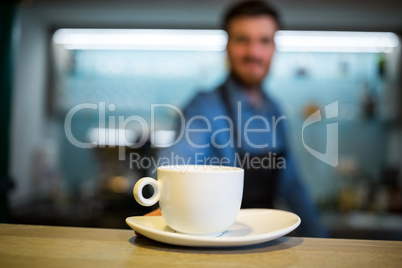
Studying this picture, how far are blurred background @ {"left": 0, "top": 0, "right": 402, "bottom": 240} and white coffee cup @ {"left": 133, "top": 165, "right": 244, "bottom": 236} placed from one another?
5.85 ft

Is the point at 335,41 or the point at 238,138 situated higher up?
the point at 335,41

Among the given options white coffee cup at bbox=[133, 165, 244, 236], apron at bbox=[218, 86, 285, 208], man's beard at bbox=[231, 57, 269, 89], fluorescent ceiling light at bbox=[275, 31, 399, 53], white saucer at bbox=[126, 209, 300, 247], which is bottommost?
apron at bbox=[218, 86, 285, 208]

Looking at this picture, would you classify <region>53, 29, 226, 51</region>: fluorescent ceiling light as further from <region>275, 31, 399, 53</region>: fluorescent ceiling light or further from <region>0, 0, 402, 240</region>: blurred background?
<region>275, 31, 399, 53</region>: fluorescent ceiling light

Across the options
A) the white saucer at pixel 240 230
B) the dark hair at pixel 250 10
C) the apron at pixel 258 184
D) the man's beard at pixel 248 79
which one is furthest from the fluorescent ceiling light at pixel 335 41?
the white saucer at pixel 240 230

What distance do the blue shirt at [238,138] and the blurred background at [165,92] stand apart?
57 centimetres

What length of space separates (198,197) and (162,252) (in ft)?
0.26

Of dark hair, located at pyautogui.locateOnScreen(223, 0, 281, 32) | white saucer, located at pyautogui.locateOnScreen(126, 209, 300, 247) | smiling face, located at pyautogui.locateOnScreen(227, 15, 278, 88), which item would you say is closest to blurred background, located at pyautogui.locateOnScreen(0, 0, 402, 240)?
dark hair, located at pyautogui.locateOnScreen(223, 0, 281, 32)

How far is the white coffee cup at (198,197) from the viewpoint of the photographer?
1.56ft

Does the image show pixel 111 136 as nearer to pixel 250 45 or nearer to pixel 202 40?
pixel 202 40

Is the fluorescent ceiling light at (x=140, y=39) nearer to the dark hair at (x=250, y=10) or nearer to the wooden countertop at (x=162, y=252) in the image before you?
the dark hair at (x=250, y=10)

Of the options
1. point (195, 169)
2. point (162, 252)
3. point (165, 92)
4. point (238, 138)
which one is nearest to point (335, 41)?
point (238, 138)

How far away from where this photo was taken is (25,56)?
2.36 metres

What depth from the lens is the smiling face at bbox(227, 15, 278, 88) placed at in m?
1.91

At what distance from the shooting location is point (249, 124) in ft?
6.36
